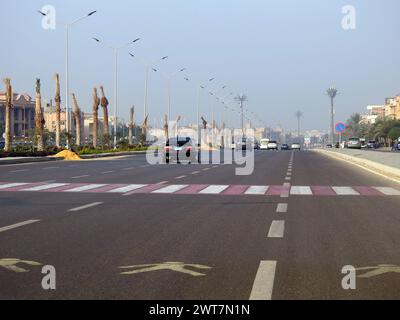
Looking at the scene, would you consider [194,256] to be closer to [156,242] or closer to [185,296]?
[156,242]

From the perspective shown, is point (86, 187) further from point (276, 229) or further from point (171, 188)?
point (276, 229)

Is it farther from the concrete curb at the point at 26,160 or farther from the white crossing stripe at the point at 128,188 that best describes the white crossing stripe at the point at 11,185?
the concrete curb at the point at 26,160

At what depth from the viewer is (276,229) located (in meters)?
10.6

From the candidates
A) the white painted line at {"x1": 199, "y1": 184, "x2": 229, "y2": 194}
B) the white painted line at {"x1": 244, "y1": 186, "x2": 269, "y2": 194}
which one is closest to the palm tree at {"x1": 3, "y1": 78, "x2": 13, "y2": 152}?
the white painted line at {"x1": 199, "y1": 184, "x2": 229, "y2": 194}

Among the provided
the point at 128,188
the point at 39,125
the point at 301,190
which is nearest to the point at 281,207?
the point at 301,190

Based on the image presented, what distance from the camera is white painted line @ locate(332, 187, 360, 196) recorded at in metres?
18.0

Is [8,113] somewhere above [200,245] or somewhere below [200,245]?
above

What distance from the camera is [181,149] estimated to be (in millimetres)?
43312

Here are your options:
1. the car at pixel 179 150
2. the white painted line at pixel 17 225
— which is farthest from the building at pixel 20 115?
the white painted line at pixel 17 225

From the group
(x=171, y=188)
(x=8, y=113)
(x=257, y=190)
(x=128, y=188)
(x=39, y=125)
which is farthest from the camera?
(x=39, y=125)

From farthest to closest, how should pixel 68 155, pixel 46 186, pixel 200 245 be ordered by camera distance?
1. pixel 68 155
2. pixel 46 186
3. pixel 200 245

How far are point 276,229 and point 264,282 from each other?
4.00 meters

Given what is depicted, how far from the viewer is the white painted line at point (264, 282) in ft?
20.1

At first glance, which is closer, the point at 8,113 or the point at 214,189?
the point at 214,189
